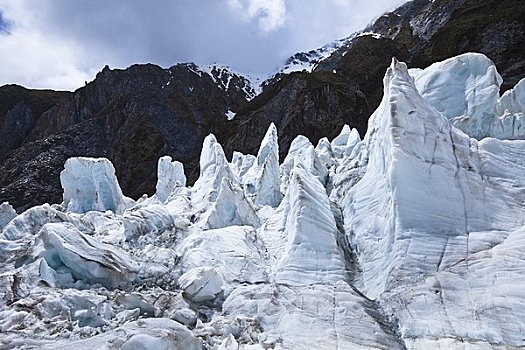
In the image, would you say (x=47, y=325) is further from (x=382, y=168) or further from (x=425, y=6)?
(x=425, y=6)

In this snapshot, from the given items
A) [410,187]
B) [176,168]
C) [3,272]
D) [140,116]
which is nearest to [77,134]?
[140,116]

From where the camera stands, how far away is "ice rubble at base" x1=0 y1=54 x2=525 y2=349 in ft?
22.2

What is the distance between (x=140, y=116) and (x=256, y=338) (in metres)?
64.6

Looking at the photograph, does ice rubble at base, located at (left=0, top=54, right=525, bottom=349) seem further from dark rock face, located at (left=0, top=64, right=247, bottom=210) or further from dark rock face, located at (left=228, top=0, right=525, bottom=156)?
dark rock face, located at (left=0, top=64, right=247, bottom=210)

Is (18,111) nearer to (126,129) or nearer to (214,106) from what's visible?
(126,129)

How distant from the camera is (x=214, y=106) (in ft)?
245

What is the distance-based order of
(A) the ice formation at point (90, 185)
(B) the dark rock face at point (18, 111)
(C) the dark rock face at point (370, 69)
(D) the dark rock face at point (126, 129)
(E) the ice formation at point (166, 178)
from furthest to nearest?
(B) the dark rock face at point (18, 111) → (D) the dark rock face at point (126, 129) → (C) the dark rock face at point (370, 69) → (E) the ice formation at point (166, 178) → (A) the ice formation at point (90, 185)

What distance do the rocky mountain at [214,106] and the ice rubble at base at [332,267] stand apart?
39370 mm

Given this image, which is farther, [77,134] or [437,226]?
[77,134]

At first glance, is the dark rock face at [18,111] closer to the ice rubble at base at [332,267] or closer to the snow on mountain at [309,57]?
the snow on mountain at [309,57]

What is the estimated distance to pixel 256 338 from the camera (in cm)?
714

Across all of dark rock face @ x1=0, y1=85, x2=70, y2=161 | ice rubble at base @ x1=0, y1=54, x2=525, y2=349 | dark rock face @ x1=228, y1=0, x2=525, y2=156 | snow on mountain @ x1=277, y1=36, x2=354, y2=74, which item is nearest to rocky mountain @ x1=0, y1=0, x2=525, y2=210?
dark rock face @ x1=228, y1=0, x2=525, y2=156

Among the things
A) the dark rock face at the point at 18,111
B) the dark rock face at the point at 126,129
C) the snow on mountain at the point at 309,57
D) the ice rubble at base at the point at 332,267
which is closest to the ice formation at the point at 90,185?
the ice rubble at base at the point at 332,267

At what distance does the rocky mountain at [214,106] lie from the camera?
53969 millimetres
